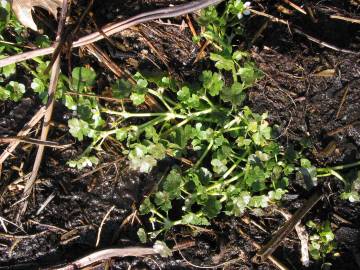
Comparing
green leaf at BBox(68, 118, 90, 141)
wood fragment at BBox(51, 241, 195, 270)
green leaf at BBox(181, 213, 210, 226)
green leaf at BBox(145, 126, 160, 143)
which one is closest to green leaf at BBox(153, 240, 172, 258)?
wood fragment at BBox(51, 241, 195, 270)

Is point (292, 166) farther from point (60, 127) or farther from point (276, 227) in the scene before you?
point (60, 127)

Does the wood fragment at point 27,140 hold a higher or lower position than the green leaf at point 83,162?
higher

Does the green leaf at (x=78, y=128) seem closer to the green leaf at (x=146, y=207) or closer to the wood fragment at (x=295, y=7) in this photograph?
the green leaf at (x=146, y=207)

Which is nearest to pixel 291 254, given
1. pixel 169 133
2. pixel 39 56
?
A: pixel 169 133

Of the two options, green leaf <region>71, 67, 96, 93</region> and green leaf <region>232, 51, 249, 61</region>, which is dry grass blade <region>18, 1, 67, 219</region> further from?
green leaf <region>232, 51, 249, 61</region>

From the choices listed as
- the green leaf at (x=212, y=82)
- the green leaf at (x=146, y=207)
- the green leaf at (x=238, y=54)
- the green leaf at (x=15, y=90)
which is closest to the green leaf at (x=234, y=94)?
the green leaf at (x=212, y=82)

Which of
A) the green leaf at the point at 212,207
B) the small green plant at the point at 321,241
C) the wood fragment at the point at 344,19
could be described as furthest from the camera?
the wood fragment at the point at 344,19
